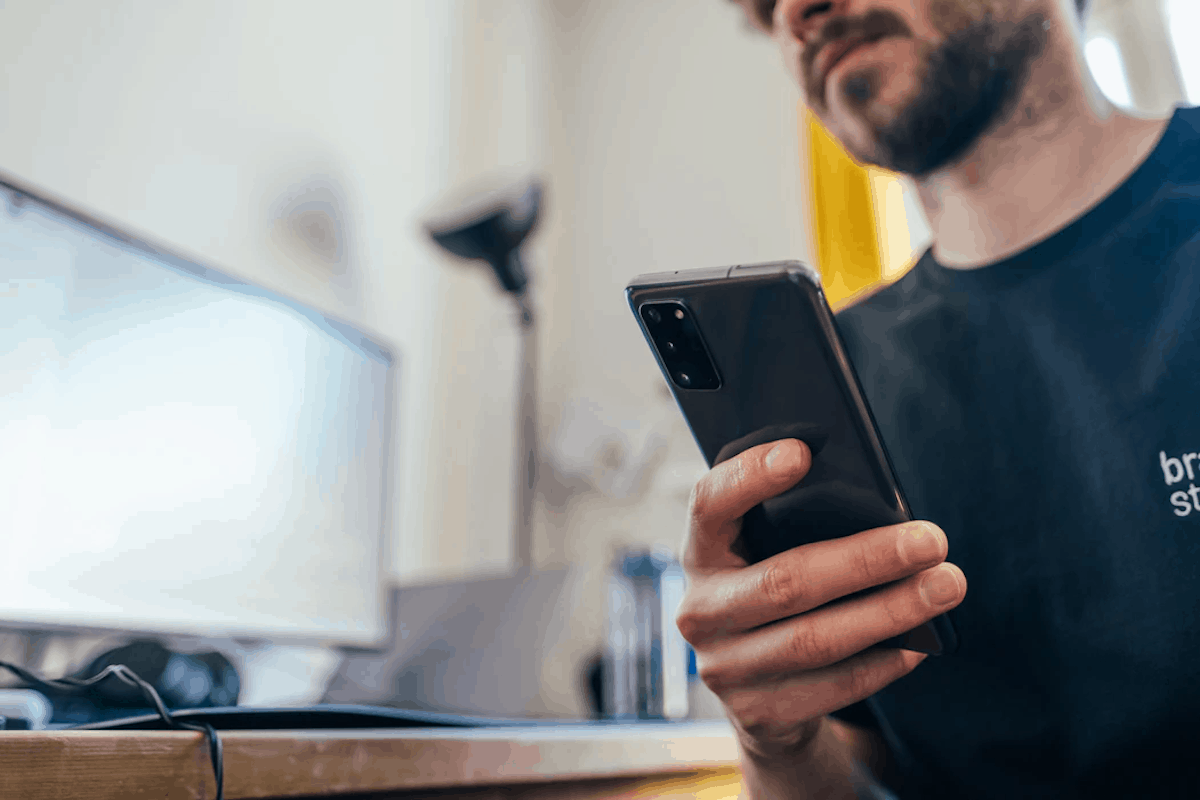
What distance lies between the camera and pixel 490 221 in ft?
4.32

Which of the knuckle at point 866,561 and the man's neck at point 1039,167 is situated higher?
the man's neck at point 1039,167

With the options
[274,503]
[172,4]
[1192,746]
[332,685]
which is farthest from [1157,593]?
[172,4]

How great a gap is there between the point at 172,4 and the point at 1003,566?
1233mm

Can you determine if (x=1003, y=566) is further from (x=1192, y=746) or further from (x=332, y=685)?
(x=332, y=685)

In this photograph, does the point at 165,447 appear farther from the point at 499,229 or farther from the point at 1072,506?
the point at 1072,506


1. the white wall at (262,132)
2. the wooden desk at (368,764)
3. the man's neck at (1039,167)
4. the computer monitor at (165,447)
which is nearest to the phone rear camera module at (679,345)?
the wooden desk at (368,764)

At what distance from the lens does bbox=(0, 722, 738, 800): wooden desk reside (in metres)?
0.31

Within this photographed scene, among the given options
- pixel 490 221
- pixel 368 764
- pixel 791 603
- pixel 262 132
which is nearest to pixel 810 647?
pixel 791 603

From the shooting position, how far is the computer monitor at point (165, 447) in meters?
0.67

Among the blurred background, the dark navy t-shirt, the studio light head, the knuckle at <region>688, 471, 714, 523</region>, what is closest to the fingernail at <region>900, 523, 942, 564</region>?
the knuckle at <region>688, 471, 714, 523</region>

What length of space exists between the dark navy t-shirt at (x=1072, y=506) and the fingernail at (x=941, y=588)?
239 mm

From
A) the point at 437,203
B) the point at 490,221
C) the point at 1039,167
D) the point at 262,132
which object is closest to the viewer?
the point at 1039,167

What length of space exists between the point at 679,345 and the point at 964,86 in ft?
1.66

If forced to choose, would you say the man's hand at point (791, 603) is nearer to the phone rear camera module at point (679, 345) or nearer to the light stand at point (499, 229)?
the phone rear camera module at point (679, 345)
